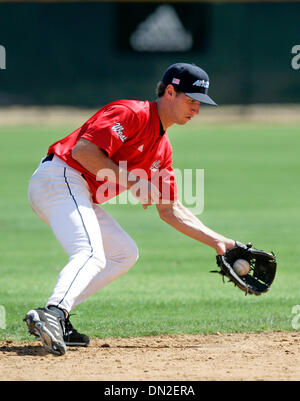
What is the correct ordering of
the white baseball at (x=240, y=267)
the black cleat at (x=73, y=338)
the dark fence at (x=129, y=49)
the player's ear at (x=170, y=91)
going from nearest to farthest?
the player's ear at (x=170, y=91)
the black cleat at (x=73, y=338)
the white baseball at (x=240, y=267)
the dark fence at (x=129, y=49)

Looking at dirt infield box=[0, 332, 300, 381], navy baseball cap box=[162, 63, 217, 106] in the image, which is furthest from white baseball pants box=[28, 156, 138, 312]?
navy baseball cap box=[162, 63, 217, 106]

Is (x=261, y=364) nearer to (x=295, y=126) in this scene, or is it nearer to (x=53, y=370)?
(x=53, y=370)

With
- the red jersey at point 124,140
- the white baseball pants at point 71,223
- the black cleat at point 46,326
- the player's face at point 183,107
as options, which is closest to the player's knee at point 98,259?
the white baseball pants at point 71,223

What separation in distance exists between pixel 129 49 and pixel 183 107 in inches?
981

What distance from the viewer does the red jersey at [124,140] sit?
15.7 feet

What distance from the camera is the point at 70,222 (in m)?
4.78

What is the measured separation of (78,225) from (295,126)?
23.4 metres

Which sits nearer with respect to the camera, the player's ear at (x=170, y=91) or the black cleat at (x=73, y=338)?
the player's ear at (x=170, y=91)

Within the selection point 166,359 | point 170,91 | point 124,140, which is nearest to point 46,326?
point 166,359

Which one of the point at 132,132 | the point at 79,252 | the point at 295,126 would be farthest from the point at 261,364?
the point at 295,126

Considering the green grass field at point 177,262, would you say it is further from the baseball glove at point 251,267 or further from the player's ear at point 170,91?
the player's ear at point 170,91

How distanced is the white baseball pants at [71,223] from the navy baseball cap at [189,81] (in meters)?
0.85

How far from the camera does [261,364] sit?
4.72 meters

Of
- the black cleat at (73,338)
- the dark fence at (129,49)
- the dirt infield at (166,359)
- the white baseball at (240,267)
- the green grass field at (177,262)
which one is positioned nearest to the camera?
the dirt infield at (166,359)
